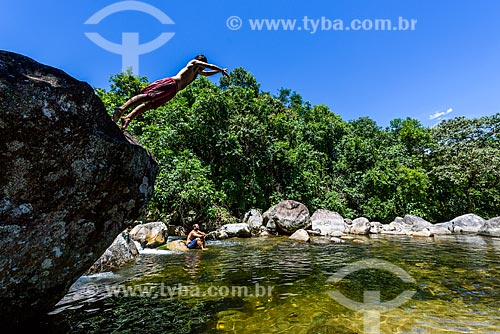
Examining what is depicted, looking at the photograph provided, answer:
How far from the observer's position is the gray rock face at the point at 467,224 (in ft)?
69.3

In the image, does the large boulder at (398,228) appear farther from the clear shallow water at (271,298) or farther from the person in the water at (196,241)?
the person in the water at (196,241)

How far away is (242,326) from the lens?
4344 millimetres

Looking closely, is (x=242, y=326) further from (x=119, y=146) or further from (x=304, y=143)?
(x=304, y=143)

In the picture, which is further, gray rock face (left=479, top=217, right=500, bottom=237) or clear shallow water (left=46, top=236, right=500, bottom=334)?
gray rock face (left=479, top=217, right=500, bottom=237)

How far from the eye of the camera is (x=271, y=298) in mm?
5648

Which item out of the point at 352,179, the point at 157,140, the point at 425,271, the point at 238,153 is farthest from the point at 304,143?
the point at 425,271

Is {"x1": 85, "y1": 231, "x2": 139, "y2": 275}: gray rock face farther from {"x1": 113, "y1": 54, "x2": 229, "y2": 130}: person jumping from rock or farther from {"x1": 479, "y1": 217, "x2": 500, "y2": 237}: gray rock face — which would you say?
{"x1": 479, "y1": 217, "x2": 500, "y2": 237}: gray rock face

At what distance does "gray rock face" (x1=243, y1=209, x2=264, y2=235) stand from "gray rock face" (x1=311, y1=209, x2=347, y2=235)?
12.7 ft

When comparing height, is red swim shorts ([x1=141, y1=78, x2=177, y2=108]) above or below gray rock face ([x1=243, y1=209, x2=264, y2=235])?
above

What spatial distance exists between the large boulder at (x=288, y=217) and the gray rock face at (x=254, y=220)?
1.81 ft

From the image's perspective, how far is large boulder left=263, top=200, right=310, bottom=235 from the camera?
65.9 ft

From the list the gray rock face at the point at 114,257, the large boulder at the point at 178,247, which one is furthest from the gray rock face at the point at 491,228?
the gray rock face at the point at 114,257

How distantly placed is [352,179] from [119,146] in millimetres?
28487
